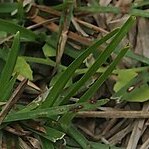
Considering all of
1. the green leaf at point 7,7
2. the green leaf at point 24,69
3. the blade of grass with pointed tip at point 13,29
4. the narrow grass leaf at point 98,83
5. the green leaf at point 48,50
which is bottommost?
the narrow grass leaf at point 98,83

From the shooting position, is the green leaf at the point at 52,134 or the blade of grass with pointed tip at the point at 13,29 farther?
the blade of grass with pointed tip at the point at 13,29

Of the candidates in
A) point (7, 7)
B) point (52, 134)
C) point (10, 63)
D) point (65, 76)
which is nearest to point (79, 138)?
point (52, 134)

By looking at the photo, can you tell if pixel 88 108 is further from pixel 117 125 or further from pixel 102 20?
pixel 102 20

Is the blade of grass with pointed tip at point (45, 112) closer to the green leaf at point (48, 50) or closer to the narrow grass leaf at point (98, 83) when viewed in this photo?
the narrow grass leaf at point (98, 83)

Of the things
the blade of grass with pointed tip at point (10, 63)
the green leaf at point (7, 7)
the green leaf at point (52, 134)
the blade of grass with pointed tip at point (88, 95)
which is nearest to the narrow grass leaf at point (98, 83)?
the blade of grass with pointed tip at point (88, 95)

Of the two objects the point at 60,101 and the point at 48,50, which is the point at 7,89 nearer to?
the point at 60,101

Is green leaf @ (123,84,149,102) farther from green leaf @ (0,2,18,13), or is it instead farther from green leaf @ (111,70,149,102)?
green leaf @ (0,2,18,13)

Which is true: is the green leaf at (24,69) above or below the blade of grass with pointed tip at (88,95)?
above
